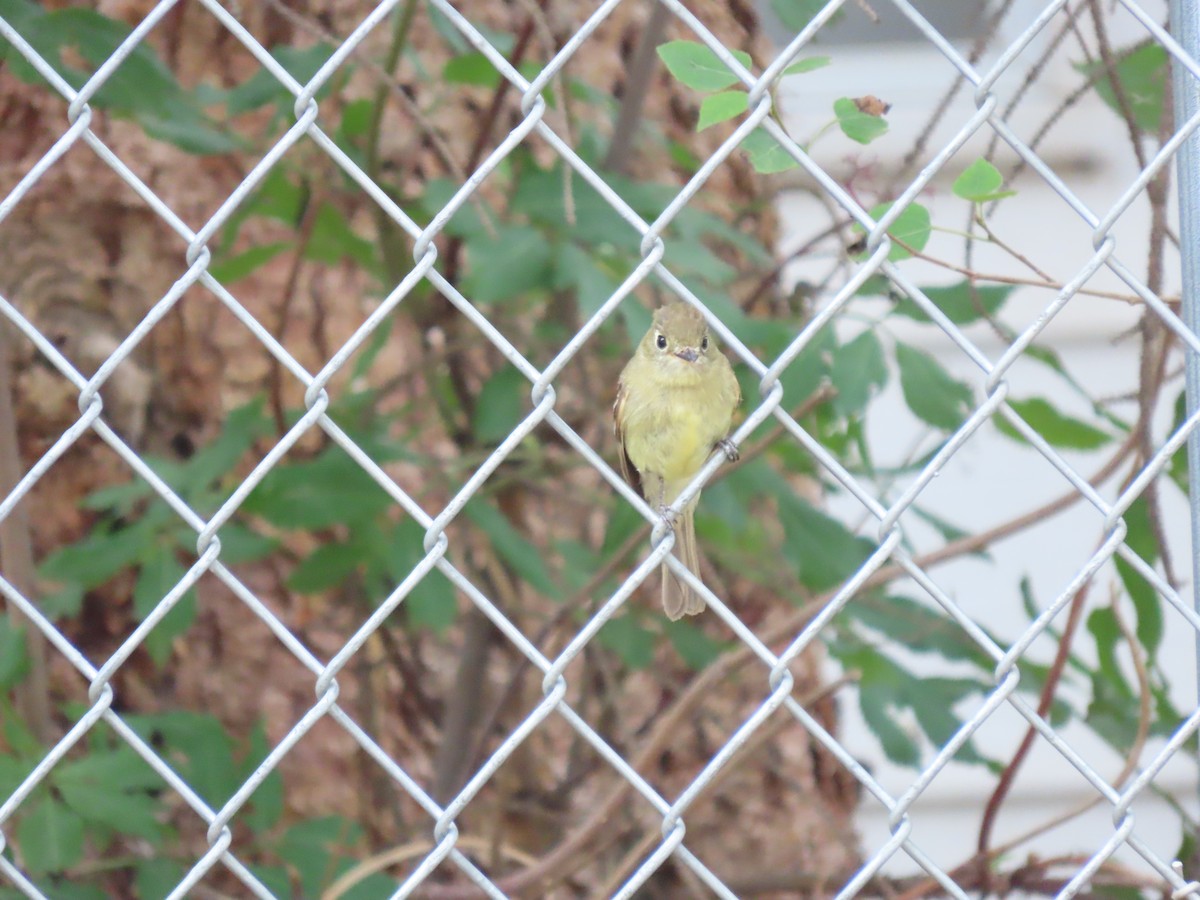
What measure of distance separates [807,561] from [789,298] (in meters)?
0.75

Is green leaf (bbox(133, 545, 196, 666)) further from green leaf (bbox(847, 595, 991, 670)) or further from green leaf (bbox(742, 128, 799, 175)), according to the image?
green leaf (bbox(742, 128, 799, 175))

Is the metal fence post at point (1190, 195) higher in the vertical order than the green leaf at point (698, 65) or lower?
higher

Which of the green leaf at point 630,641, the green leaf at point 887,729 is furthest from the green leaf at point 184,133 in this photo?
the green leaf at point 887,729

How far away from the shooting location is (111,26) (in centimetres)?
238

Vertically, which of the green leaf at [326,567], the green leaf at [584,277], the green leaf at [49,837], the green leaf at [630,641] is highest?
the green leaf at [584,277]

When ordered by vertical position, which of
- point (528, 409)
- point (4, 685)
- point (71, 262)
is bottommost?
point (4, 685)

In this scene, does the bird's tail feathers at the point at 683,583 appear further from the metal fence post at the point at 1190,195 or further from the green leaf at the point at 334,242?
the metal fence post at the point at 1190,195

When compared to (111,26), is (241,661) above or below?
below

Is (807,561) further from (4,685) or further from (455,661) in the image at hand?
(4,685)

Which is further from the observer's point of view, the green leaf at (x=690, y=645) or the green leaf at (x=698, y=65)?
the green leaf at (x=690, y=645)

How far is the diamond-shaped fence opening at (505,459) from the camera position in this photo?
1.69 m

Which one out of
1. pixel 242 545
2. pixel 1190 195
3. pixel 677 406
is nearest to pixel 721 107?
pixel 1190 195

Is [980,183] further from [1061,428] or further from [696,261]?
[1061,428]

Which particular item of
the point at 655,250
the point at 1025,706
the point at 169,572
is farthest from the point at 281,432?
the point at 1025,706
